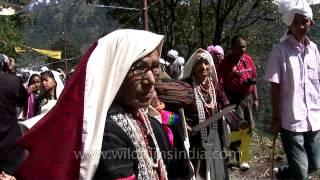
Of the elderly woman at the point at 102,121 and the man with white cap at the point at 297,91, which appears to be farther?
the man with white cap at the point at 297,91

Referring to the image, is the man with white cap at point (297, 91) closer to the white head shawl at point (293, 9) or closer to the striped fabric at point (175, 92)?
the white head shawl at point (293, 9)

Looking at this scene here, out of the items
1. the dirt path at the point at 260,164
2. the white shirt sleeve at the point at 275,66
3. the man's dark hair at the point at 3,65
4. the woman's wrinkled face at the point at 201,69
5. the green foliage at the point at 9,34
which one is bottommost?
the green foliage at the point at 9,34

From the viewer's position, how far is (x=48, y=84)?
684 cm

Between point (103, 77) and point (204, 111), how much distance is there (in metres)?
3.24

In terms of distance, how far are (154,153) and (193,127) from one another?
9.09 ft

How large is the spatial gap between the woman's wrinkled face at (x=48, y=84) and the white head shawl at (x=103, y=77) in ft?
14.4

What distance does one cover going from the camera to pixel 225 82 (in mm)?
7641

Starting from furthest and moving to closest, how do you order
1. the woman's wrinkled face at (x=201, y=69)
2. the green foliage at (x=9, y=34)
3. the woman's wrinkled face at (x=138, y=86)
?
the green foliage at (x=9, y=34) → the woman's wrinkled face at (x=201, y=69) → the woman's wrinkled face at (x=138, y=86)

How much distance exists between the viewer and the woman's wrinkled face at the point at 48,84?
682 cm

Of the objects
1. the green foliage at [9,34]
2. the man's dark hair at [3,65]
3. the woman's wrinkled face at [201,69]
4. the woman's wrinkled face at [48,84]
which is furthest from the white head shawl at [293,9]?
the green foliage at [9,34]

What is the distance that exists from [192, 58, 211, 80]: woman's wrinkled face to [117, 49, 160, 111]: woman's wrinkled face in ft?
10.1

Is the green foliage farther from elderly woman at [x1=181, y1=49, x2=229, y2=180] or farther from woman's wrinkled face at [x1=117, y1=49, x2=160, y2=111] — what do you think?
woman's wrinkled face at [x1=117, y1=49, x2=160, y2=111]

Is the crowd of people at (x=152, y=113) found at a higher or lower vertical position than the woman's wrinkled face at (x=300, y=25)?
lower

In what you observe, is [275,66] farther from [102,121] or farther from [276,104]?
[102,121]
